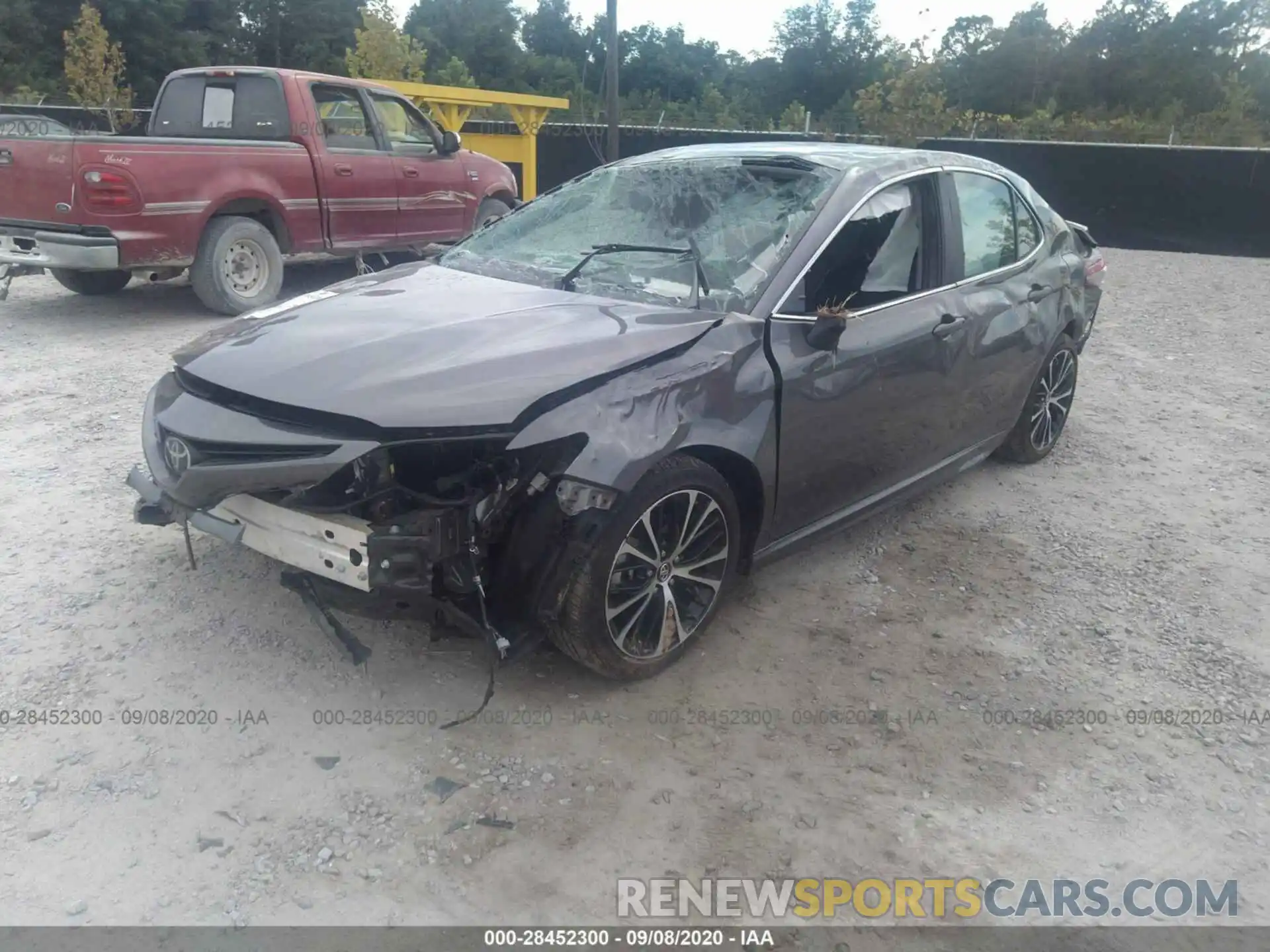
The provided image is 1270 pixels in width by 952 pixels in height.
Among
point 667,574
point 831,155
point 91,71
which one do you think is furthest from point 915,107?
point 91,71

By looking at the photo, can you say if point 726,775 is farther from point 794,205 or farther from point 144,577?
point 144,577

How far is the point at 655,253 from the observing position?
3764 millimetres

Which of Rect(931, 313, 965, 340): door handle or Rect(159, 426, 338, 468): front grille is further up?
Rect(931, 313, 965, 340): door handle

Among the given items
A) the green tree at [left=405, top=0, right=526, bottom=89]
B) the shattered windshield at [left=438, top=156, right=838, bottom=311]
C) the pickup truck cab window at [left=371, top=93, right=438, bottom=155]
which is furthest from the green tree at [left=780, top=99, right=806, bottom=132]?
the green tree at [left=405, top=0, right=526, bottom=89]

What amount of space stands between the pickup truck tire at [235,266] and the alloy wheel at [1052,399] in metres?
5.91

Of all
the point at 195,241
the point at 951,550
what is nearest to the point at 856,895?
the point at 951,550

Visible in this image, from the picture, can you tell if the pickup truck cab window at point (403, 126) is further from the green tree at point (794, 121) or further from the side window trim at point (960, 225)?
the green tree at point (794, 121)

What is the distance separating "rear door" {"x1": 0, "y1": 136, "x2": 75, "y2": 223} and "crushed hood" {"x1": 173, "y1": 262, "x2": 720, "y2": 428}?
435 cm

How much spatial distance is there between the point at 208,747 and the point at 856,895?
6.13 feet

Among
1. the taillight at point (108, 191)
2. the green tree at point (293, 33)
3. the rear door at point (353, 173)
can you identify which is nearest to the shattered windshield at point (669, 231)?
the taillight at point (108, 191)

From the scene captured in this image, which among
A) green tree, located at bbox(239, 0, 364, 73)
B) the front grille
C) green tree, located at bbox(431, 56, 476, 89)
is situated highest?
green tree, located at bbox(239, 0, 364, 73)

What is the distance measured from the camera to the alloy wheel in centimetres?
525

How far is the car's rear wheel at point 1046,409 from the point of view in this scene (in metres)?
5.20

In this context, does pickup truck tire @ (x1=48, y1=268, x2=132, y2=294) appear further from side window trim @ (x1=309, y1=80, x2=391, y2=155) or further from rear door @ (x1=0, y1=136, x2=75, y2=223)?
side window trim @ (x1=309, y1=80, x2=391, y2=155)
